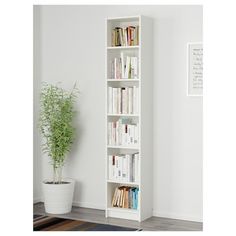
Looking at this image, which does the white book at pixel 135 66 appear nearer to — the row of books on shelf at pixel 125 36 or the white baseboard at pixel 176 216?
the row of books on shelf at pixel 125 36

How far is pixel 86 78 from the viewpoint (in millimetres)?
5113

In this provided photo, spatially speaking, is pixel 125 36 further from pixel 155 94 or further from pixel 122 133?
pixel 122 133

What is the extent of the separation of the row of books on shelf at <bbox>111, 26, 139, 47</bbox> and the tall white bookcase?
0.05 metres

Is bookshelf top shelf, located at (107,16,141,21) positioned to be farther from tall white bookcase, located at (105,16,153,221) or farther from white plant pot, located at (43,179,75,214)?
white plant pot, located at (43,179,75,214)

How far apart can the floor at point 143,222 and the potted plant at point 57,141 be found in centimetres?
14

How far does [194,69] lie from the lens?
454 centimetres

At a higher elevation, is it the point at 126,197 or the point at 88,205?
the point at 126,197

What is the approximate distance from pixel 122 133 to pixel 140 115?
0.29 metres

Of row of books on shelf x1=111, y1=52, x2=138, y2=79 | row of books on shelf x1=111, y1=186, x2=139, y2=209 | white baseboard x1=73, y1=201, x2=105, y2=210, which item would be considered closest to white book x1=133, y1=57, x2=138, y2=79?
row of books on shelf x1=111, y1=52, x2=138, y2=79

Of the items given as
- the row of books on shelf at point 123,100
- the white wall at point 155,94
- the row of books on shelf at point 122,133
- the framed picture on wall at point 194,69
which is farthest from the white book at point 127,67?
the framed picture on wall at point 194,69

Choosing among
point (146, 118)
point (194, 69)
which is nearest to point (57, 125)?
point (146, 118)

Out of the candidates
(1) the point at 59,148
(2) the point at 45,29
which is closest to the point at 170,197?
(1) the point at 59,148

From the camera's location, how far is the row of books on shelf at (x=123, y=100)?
4539 mm
